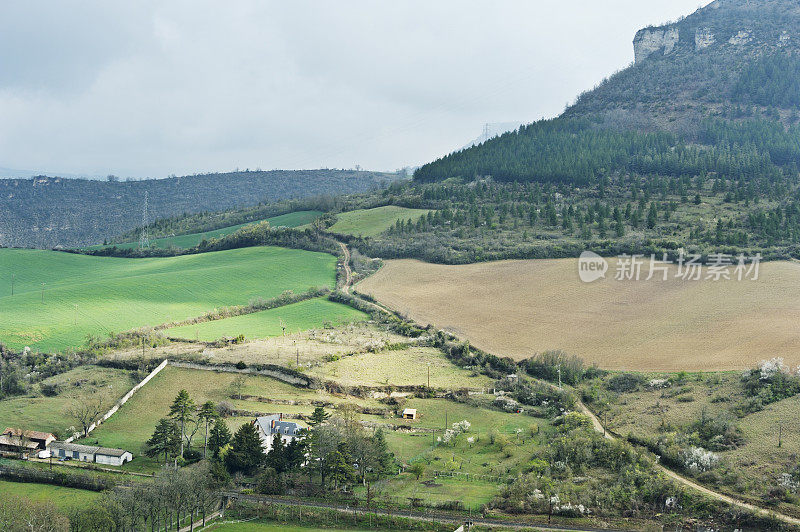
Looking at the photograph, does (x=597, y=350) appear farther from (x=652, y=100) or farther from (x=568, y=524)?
(x=652, y=100)

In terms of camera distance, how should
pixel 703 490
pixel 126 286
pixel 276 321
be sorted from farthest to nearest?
pixel 126 286 < pixel 276 321 < pixel 703 490

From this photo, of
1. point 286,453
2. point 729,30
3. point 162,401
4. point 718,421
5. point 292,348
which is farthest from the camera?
point 729,30

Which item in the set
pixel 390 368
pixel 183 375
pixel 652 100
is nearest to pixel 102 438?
pixel 183 375

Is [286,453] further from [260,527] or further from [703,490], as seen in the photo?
[703,490]

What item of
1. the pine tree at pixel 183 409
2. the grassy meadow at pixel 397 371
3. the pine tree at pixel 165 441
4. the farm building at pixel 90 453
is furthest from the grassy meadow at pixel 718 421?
the farm building at pixel 90 453

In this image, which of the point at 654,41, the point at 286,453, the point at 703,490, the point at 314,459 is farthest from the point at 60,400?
the point at 654,41

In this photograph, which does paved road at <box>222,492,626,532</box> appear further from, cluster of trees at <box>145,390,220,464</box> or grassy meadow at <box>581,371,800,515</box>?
grassy meadow at <box>581,371,800,515</box>
